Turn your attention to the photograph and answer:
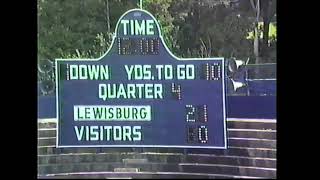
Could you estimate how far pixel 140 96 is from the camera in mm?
3066

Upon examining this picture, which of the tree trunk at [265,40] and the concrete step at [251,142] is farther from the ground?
the tree trunk at [265,40]

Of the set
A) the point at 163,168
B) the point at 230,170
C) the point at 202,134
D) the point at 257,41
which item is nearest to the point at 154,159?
the point at 163,168

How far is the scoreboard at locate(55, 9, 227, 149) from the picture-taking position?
3035mm

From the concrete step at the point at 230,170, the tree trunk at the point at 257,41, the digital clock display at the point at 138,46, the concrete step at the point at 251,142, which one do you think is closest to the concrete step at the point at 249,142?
the concrete step at the point at 251,142

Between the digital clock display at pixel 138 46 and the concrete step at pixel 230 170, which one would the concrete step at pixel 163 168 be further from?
the digital clock display at pixel 138 46

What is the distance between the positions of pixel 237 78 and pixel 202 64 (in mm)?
214

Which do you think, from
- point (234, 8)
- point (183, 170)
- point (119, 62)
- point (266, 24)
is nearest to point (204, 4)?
point (234, 8)

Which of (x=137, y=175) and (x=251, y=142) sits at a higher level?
(x=251, y=142)

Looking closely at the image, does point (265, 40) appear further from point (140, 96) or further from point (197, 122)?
point (140, 96)

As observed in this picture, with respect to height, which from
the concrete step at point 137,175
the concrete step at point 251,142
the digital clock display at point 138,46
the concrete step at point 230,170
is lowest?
the concrete step at point 137,175

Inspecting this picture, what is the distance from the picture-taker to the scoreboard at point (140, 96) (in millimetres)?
3035

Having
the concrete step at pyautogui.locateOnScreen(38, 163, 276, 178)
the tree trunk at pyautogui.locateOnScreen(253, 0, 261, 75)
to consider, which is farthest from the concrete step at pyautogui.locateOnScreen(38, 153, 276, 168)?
the tree trunk at pyautogui.locateOnScreen(253, 0, 261, 75)

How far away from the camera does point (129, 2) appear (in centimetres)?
305
